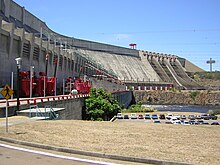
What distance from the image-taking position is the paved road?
29.9 ft

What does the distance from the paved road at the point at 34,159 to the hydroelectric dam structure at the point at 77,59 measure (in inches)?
1109

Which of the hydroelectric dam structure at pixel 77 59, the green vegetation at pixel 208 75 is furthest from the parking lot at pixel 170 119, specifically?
the green vegetation at pixel 208 75

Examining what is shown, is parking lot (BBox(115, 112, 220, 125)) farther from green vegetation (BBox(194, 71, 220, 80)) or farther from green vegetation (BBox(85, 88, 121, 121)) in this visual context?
green vegetation (BBox(194, 71, 220, 80))

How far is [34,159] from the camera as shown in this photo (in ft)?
31.2

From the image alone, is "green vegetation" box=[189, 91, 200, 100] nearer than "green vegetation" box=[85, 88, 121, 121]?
No

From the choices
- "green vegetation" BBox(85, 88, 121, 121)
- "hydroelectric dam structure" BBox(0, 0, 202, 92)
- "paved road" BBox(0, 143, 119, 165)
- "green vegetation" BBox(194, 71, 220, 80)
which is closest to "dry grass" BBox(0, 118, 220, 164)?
"paved road" BBox(0, 143, 119, 165)

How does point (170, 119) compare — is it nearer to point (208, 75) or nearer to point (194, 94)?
point (194, 94)

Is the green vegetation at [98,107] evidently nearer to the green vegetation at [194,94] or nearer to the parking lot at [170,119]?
the parking lot at [170,119]

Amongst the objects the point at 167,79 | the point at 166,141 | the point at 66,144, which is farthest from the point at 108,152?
the point at 167,79

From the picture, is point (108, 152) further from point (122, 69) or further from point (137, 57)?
point (137, 57)

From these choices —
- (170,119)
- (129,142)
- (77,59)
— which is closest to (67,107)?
(129,142)

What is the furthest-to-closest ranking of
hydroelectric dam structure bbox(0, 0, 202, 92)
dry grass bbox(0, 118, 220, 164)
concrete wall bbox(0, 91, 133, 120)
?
hydroelectric dam structure bbox(0, 0, 202, 92) < concrete wall bbox(0, 91, 133, 120) < dry grass bbox(0, 118, 220, 164)

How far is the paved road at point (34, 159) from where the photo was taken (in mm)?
9117

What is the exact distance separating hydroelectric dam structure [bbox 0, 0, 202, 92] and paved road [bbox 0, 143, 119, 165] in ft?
92.4
